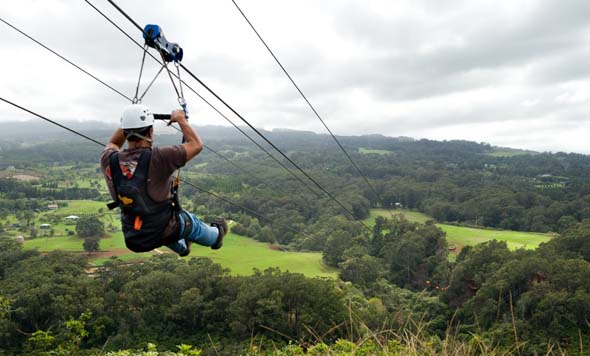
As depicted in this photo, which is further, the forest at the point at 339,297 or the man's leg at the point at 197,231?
the forest at the point at 339,297

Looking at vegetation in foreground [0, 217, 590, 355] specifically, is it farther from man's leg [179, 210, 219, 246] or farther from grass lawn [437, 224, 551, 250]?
man's leg [179, 210, 219, 246]

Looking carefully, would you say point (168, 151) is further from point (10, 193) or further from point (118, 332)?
point (10, 193)

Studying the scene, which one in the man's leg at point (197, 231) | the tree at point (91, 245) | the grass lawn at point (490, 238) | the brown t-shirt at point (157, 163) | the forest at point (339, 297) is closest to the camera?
the brown t-shirt at point (157, 163)

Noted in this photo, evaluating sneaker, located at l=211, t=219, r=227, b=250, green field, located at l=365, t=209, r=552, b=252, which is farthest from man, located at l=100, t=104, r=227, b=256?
green field, located at l=365, t=209, r=552, b=252

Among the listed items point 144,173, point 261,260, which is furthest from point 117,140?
point 261,260

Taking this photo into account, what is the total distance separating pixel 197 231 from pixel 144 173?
39.1 inches

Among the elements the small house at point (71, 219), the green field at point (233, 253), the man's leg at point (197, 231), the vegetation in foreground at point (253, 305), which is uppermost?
the man's leg at point (197, 231)

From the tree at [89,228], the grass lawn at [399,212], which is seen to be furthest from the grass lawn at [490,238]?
the tree at [89,228]

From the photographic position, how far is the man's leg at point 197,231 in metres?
3.42

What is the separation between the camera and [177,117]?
9.96 ft

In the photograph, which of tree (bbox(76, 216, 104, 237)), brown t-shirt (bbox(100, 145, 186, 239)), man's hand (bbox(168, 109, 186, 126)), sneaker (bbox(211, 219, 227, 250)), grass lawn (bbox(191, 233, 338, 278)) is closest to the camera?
brown t-shirt (bbox(100, 145, 186, 239))

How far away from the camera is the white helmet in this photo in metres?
2.93

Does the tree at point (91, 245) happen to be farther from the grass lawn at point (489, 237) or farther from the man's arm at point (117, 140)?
the man's arm at point (117, 140)

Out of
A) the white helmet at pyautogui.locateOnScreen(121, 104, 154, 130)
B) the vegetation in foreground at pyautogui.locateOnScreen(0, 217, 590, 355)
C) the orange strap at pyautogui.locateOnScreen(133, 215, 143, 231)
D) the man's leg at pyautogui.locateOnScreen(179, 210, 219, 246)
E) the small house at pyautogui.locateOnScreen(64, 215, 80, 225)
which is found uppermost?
the white helmet at pyautogui.locateOnScreen(121, 104, 154, 130)
